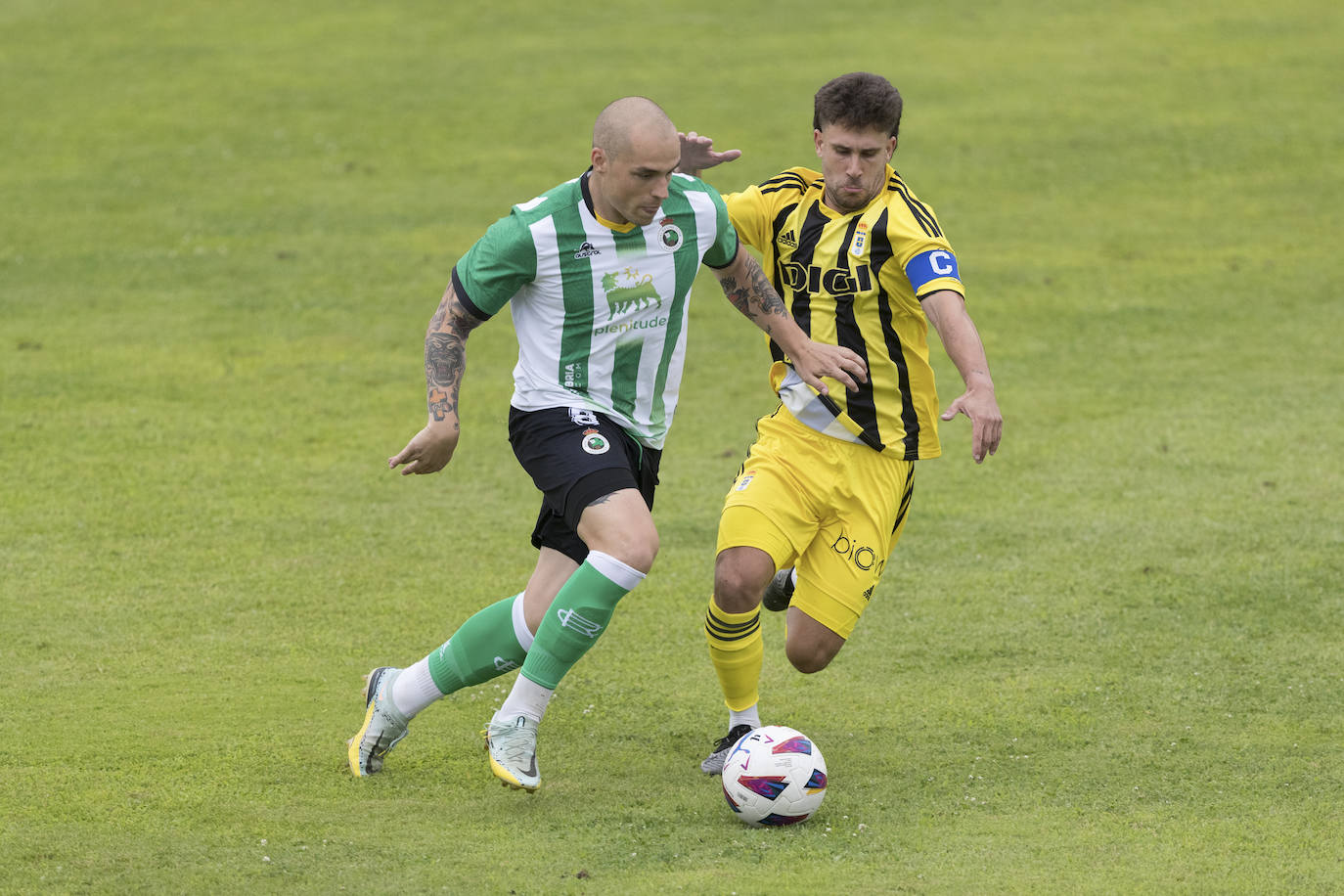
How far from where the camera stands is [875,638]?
24.2 ft

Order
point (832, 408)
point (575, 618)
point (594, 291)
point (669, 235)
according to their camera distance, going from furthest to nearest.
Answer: point (832, 408) → point (669, 235) → point (594, 291) → point (575, 618)

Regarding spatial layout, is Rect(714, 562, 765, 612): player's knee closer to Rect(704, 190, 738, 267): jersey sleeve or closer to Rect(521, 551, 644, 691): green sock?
Rect(521, 551, 644, 691): green sock

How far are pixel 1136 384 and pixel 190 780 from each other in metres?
8.14

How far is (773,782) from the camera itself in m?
5.14

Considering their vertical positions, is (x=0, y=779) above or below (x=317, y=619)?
above

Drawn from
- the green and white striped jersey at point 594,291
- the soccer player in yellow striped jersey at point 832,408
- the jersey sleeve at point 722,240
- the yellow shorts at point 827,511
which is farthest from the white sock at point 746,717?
the jersey sleeve at point 722,240

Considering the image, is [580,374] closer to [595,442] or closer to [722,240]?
[595,442]

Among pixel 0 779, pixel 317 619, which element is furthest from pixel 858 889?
pixel 317 619

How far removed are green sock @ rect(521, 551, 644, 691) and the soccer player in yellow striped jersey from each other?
63 cm

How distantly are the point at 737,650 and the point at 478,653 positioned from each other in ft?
3.18

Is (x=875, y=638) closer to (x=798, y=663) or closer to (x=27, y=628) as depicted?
(x=798, y=663)

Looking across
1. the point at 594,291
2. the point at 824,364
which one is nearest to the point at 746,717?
the point at 824,364

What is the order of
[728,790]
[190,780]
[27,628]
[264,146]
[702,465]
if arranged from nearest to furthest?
[728,790] → [190,780] → [27,628] → [702,465] → [264,146]

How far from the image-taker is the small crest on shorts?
5387mm
